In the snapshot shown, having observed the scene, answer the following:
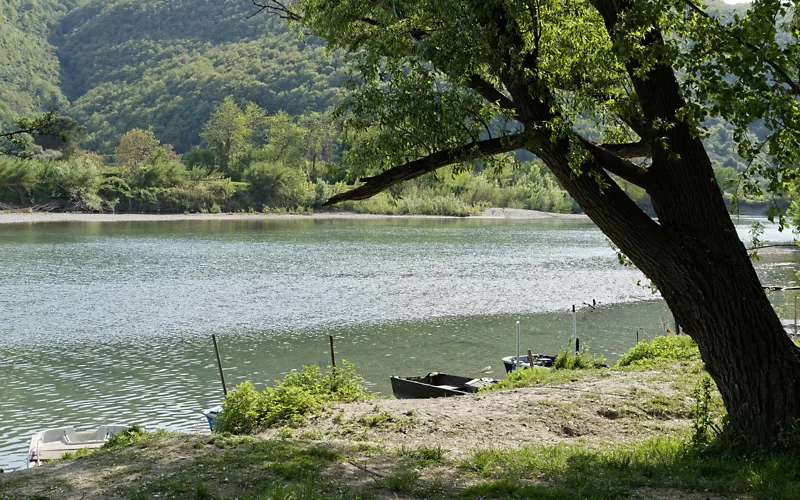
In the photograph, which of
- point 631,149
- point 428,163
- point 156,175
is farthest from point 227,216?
point 631,149

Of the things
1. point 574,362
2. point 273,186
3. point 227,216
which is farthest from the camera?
point 273,186

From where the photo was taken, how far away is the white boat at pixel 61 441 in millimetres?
11211

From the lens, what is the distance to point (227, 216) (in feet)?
315

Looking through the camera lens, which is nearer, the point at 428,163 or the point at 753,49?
the point at 753,49

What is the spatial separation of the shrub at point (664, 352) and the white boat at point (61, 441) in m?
9.39

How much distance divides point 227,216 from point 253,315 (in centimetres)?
7197

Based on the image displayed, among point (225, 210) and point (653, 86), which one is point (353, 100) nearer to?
point (653, 86)

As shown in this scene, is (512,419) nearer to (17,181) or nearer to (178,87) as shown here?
(17,181)

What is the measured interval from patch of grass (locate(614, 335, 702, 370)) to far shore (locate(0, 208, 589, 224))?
71.2 m

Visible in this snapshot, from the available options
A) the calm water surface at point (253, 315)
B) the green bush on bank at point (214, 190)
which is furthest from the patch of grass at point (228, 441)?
the green bush on bank at point (214, 190)

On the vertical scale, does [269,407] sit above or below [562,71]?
below

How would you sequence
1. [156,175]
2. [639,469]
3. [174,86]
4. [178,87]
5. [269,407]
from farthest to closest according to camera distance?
1. [174,86]
2. [178,87]
3. [156,175]
4. [269,407]
5. [639,469]

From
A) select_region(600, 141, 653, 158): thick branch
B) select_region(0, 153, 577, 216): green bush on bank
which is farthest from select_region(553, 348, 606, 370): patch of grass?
select_region(0, 153, 577, 216): green bush on bank

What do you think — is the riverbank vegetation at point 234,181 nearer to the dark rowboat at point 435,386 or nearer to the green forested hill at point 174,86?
the green forested hill at point 174,86
